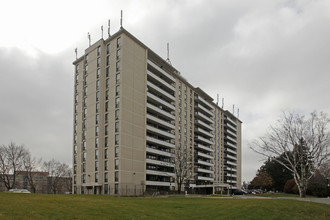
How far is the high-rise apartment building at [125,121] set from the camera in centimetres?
6425

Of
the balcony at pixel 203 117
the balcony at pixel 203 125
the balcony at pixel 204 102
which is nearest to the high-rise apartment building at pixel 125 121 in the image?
the balcony at pixel 203 125

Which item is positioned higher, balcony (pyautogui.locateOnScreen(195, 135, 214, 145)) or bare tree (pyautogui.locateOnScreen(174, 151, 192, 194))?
balcony (pyautogui.locateOnScreen(195, 135, 214, 145))

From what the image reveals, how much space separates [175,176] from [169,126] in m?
13.0

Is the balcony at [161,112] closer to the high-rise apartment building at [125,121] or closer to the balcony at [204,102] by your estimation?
the high-rise apartment building at [125,121]

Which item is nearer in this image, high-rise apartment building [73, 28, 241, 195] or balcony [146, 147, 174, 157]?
high-rise apartment building [73, 28, 241, 195]

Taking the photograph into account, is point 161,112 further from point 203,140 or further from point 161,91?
point 203,140

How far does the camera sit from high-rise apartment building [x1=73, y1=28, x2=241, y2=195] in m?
64.2

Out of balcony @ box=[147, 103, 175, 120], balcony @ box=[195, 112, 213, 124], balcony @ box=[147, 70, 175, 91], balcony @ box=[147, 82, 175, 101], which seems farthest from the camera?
balcony @ box=[195, 112, 213, 124]

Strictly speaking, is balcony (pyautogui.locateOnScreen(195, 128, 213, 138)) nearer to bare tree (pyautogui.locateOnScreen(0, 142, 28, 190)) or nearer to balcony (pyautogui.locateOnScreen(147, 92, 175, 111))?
balcony (pyautogui.locateOnScreen(147, 92, 175, 111))

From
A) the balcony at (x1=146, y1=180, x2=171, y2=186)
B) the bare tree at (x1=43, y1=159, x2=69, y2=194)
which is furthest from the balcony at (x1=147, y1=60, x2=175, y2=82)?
the bare tree at (x1=43, y1=159, x2=69, y2=194)

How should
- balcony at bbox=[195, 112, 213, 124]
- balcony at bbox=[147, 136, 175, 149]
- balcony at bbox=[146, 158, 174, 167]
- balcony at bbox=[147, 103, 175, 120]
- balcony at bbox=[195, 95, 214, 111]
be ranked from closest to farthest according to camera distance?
1. balcony at bbox=[146, 158, 174, 167]
2. balcony at bbox=[147, 136, 175, 149]
3. balcony at bbox=[147, 103, 175, 120]
4. balcony at bbox=[195, 112, 213, 124]
5. balcony at bbox=[195, 95, 214, 111]

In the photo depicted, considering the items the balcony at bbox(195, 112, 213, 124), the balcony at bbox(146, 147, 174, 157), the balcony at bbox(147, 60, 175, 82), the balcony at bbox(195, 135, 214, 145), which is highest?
the balcony at bbox(147, 60, 175, 82)

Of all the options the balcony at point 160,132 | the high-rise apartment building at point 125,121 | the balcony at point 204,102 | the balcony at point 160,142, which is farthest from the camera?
the balcony at point 204,102

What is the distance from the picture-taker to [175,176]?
79500 mm
